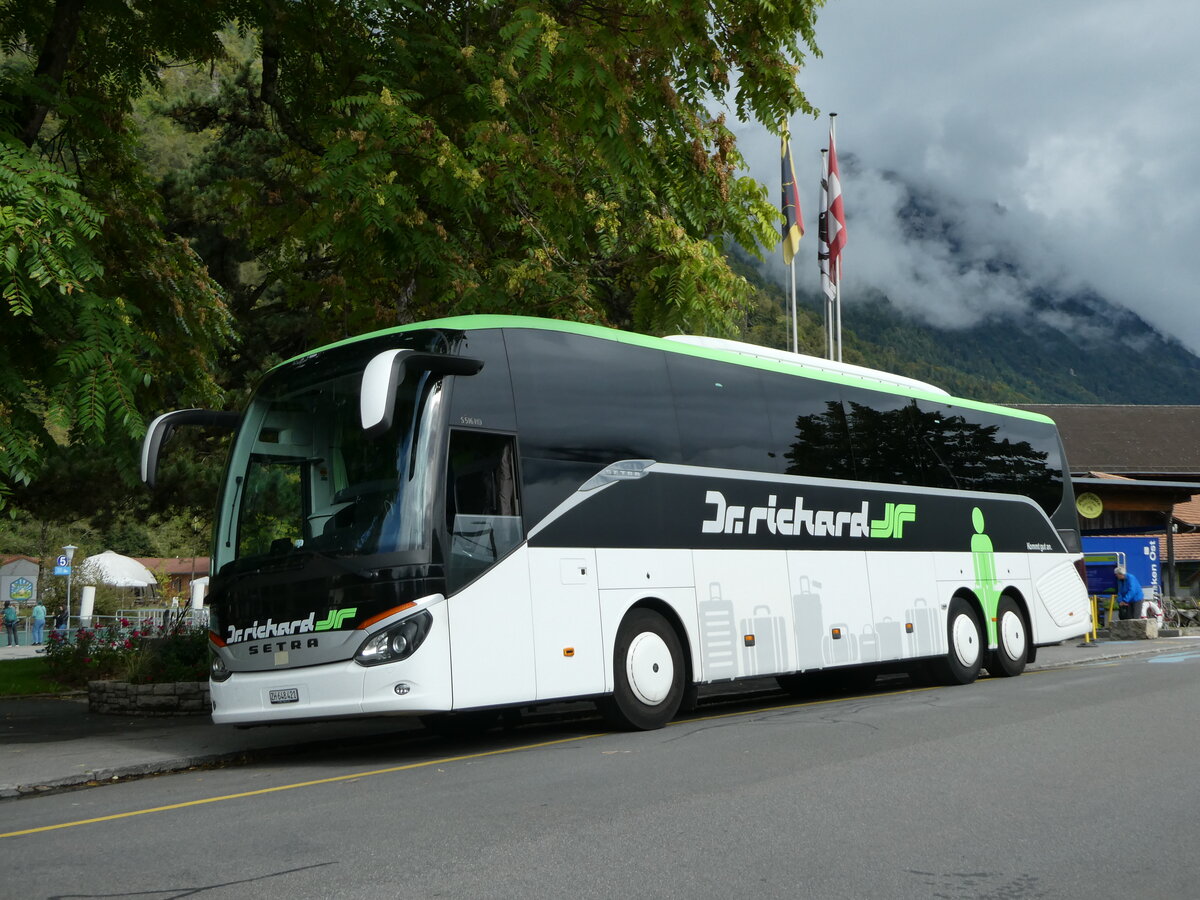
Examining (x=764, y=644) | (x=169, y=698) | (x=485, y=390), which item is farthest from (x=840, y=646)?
(x=169, y=698)

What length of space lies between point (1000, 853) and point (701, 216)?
8.30m

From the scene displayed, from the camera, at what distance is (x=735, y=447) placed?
12.9 m

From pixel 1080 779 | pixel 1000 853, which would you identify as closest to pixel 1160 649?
pixel 1080 779

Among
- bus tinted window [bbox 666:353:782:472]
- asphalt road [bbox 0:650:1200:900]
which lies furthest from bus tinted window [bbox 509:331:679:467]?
asphalt road [bbox 0:650:1200:900]

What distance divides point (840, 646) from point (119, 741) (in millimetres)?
7677

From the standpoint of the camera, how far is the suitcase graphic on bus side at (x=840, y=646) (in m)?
13.8

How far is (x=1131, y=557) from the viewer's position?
103ft

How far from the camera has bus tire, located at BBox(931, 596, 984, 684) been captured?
52.4 feet

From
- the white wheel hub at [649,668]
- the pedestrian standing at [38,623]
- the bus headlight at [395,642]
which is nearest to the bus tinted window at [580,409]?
the bus headlight at [395,642]

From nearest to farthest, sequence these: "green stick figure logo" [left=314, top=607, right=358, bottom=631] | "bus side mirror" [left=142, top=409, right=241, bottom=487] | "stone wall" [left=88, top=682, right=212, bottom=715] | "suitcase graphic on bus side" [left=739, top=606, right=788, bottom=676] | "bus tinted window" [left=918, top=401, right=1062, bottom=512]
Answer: "green stick figure logo" [left=314, top=607, right=358, bottom=631], "bus side mirror" [left=142, top=409, right=241, bottom=487], "suitcase graphic on bus side" [left=739, top=606, right=788, bottom=676], "stone wall" [left=88, top=682, right=212, bottom=715], "bus tinted window" [left=918, top=401, right=1062, bottom=512]

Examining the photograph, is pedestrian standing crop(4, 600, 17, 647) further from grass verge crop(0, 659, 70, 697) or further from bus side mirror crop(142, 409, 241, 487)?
bus side mirror crop(142, 409, 241, 487)

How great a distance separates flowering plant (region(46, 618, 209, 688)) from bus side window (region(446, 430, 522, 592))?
6.04 meters

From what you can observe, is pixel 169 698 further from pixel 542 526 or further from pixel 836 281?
pixel 836 281

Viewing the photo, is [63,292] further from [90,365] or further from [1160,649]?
[1160,649]
